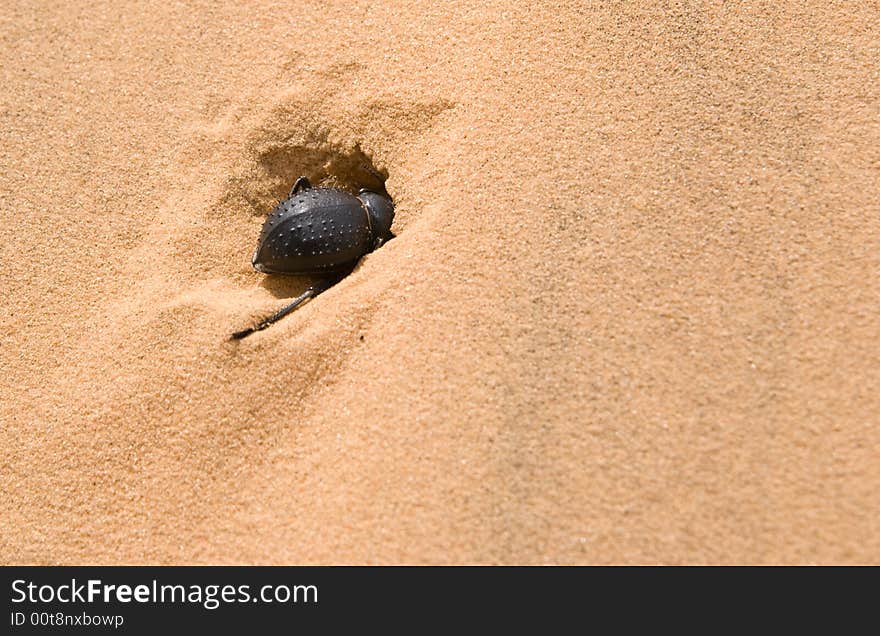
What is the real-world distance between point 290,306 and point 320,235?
283 mm

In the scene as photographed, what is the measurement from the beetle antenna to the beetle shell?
6cm

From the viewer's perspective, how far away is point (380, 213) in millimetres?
2539

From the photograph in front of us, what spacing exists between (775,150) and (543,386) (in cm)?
118

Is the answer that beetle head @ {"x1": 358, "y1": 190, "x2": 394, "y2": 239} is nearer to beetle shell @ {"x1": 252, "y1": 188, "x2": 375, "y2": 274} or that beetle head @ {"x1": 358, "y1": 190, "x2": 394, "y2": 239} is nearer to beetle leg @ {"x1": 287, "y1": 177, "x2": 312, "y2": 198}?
beetle shell @ {"x1": 252, "y1": 188, "x2": 375, "y2": 274}

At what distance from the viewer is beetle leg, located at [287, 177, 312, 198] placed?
2.67 meters

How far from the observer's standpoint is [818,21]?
260cm

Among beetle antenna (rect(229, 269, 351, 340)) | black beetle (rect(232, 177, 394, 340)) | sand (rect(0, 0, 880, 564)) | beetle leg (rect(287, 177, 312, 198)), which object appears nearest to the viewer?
A: sand (rect(0, 0, 880, 564))

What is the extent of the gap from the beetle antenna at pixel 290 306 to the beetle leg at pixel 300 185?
0.40 metres

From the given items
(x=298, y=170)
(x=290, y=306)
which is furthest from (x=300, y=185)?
(x=290, y=306)

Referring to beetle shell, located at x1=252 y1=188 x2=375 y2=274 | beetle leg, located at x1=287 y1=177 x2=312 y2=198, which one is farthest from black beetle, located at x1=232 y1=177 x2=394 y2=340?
beetle leg, located at x1=287 y1=177 x2=312 y2=198

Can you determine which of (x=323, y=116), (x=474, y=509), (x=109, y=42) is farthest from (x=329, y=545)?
(x=109, y=42)

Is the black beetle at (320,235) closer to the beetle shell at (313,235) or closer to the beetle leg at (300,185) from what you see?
the beetle shell at (313,235)

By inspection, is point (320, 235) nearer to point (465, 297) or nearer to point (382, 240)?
point (382, 240)

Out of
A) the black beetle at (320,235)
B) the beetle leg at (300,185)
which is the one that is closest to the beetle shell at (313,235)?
the black beetle at (320,235)
